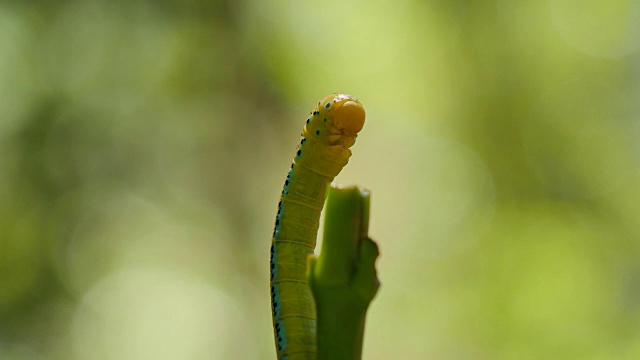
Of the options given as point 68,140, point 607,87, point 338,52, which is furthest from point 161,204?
point 607,87

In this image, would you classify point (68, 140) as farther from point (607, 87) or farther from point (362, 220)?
point (362, 220)

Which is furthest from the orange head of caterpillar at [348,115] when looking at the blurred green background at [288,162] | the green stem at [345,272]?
the blurred green background at [288,162]

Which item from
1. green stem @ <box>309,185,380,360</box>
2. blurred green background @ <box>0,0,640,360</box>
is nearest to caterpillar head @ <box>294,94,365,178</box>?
green stem @ <box>309,185,380,360</box>

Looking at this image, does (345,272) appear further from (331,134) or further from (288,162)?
(288,162)

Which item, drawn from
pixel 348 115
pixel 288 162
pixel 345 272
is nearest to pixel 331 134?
pixel 348 115

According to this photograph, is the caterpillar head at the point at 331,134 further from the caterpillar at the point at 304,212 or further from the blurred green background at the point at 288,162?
the blurred green background at the point at 288,162
